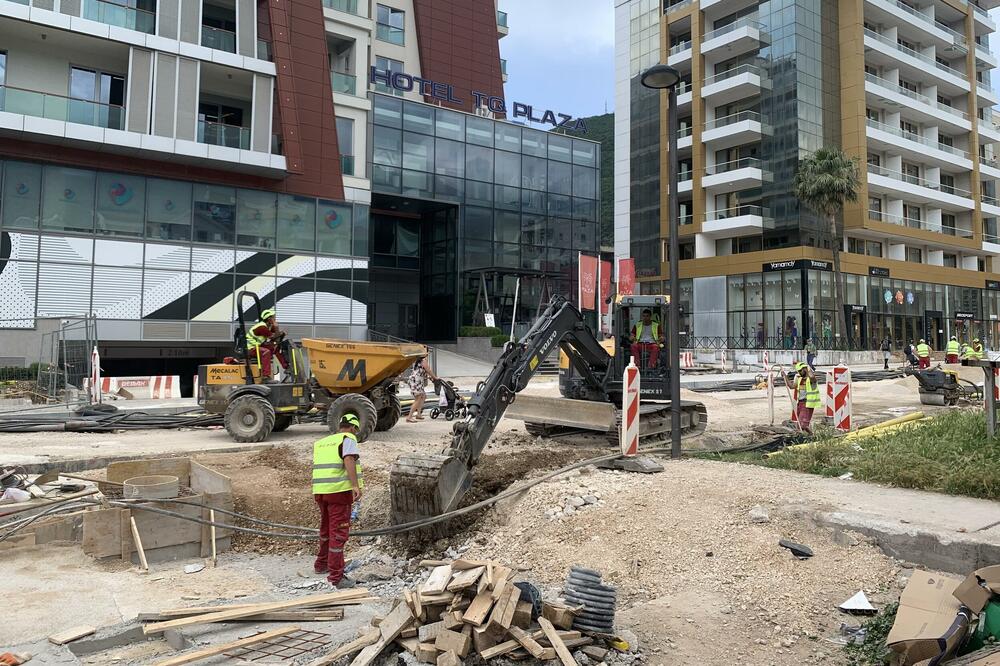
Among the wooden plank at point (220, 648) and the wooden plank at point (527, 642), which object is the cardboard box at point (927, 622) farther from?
the wooden plank at point (220, 648)

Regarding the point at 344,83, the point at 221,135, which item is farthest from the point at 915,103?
the point at 221,135

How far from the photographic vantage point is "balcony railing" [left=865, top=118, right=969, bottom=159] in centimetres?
4897

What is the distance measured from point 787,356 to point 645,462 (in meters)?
36.1

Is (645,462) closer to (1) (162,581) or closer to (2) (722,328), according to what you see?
(1) (162,581)

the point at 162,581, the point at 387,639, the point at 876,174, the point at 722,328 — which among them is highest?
the point at 876,174

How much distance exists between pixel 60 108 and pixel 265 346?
1630cm

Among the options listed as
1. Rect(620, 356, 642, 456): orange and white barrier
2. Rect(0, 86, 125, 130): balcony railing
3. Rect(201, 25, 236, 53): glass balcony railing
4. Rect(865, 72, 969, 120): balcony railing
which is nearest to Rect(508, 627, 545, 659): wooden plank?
Rect(620, 356, 642, 456): orange and white barrier

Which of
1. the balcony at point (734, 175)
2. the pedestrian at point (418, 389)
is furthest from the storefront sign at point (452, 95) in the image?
the pedestrian at point (418, 389)

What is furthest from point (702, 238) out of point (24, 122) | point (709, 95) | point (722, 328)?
point (24, 122)

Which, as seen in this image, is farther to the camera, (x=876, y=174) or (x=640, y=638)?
(x=876, y=174)

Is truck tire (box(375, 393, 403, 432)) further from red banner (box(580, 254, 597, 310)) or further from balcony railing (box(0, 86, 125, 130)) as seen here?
red banner (box(580, 254, 597, 310))

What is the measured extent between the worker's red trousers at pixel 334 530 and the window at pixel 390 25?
37.3m

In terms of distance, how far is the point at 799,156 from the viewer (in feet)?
148

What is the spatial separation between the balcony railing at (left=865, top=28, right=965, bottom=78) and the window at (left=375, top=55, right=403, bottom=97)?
111 feet
